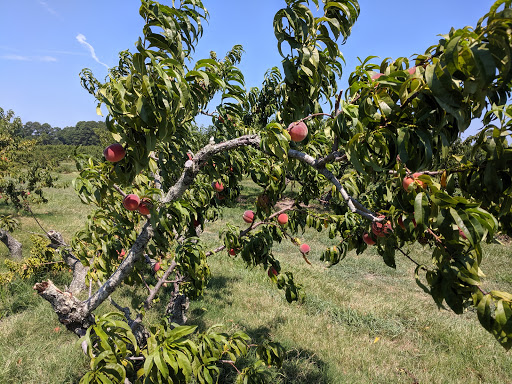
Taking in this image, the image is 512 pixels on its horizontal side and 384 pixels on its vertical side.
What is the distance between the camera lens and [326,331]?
4.36m

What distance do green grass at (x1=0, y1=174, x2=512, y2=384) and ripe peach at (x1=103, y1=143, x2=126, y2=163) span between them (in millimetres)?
2856

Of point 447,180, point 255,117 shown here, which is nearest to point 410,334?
point 447,180

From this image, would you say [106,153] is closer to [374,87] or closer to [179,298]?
[374,87]

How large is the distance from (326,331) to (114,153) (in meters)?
4.11

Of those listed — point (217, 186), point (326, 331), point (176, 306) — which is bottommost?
point (326, 331)

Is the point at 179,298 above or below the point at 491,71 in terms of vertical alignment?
below

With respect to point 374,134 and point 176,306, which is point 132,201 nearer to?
point 374,134

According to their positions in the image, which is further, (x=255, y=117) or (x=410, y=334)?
(x=255, y=117)

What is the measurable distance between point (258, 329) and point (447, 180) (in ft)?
12.5

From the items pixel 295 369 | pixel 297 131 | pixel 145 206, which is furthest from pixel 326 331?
pixel 297 131

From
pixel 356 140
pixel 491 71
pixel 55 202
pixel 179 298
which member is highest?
pixel 491 71

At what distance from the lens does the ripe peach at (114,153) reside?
4.61 ft

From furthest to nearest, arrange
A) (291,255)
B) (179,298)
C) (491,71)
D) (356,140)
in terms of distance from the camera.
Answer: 1. (291,255)
2. (179,298)
3. (356,140)
4. (491,71)

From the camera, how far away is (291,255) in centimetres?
817
